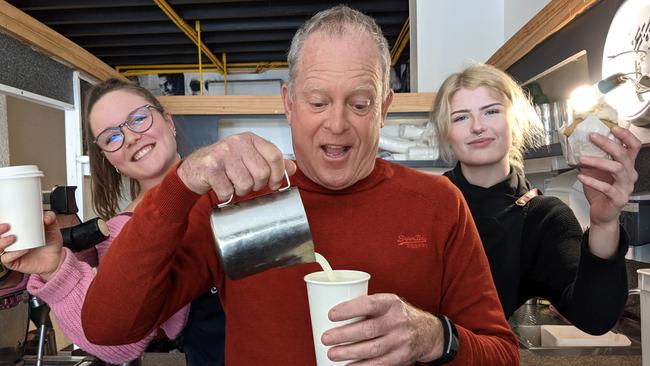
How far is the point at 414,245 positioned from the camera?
1094 mm

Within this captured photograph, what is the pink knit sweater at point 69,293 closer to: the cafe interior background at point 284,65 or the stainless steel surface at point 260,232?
the cafe interior background at point 284,65

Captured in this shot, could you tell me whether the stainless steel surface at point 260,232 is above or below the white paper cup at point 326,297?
above

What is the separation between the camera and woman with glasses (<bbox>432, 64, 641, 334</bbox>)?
1242 millimetres

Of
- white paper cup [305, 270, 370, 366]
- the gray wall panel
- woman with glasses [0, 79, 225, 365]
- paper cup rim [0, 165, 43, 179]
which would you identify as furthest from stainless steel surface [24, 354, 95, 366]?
the gray wall panel

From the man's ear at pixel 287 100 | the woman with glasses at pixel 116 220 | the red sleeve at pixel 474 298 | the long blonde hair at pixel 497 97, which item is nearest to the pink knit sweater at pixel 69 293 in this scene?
the woman with glasses at pixel 116 220

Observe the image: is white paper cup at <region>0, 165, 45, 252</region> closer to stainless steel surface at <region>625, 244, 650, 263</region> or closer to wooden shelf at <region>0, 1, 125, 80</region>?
wooden shelf at <region>0, 1, 125, 80</region>

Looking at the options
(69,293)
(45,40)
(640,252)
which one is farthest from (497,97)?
(45,40)

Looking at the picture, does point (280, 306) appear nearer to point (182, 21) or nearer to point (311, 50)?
point (311, 50)

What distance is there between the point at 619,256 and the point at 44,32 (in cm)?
241

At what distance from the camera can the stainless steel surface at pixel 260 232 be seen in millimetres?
793

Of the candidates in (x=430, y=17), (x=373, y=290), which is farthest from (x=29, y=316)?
(x=430, y=17)

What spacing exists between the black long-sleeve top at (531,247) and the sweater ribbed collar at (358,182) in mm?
616

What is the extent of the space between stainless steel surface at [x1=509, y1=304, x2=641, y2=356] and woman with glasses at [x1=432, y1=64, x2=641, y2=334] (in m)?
0.60

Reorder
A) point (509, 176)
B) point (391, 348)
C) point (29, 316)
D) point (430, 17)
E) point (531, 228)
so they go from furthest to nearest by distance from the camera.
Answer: point (430, 17) < point (509, 176) < point (531, 228) < point (29, 316) < point (391, 348)
